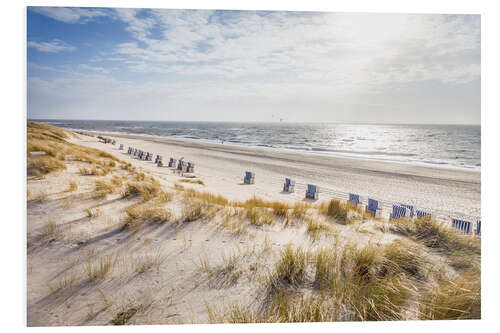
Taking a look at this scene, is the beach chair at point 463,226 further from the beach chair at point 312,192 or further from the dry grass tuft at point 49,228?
the dry grass tuft at point 49,228

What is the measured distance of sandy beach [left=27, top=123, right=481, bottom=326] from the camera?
196 centimetres

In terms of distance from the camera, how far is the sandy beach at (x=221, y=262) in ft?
6.45

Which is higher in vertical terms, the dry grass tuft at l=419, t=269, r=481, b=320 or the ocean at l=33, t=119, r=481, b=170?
the ocean at l=33, t=119, r=481, b=170

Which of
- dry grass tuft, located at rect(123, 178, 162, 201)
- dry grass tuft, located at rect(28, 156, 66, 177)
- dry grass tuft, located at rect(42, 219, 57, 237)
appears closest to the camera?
dry grass tuft, located at rect(42, 219, 57, 237)

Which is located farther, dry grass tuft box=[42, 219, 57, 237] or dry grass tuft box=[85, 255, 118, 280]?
dry grass tuft box=[42, 219, 57, 237]

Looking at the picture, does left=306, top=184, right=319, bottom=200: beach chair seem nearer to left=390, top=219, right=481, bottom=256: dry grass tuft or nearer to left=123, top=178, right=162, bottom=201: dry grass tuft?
left=390, top=219, right=481, bottom=256: dry grass tuft

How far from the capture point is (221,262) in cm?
231

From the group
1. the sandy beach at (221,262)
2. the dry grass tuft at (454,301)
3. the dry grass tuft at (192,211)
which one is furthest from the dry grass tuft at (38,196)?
the dry grass tuft at (454,301)

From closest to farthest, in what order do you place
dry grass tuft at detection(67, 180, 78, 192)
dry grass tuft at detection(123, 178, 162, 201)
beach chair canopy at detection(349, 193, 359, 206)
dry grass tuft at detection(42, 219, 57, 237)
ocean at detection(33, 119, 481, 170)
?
dry grass tuft at detection(42, 219, 57, 237) < dry grass tuft at detection(67, 180, 78, 192) < dry grass tuft at detection(123, 178, 162, 201) < beach chair canopy at detection(349, 193, 359, 206) < ocean at detection(33, 119, 481, 170)

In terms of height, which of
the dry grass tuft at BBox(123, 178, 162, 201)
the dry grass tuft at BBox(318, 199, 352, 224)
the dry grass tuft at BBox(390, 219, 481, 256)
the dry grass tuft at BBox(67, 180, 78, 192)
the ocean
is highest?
the ocean

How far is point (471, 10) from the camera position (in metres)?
2.85

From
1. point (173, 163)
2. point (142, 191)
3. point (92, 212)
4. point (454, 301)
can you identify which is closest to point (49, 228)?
point (92, 212)

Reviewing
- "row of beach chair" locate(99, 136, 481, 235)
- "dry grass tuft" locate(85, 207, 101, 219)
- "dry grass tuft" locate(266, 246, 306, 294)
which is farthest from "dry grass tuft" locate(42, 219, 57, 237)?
"row of beach chair" locate(99, 136, 481, 235)

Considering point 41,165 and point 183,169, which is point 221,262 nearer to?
point 41,165
